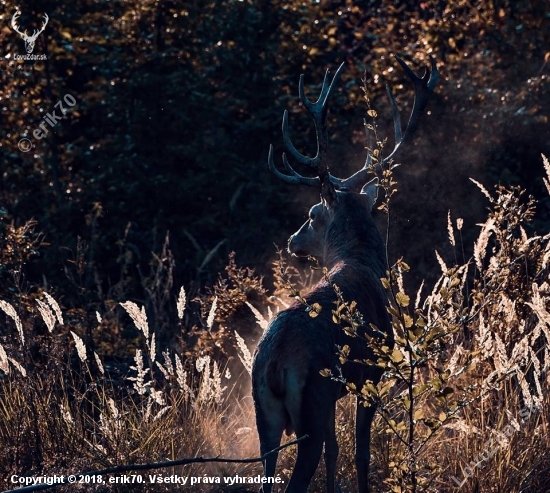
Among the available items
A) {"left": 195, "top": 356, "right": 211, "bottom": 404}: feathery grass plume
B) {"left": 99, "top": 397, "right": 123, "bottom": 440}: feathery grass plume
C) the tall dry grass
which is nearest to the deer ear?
the tall dry grass

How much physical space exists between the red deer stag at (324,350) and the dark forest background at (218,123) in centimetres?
493

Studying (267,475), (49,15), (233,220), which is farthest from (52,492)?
(49,15)

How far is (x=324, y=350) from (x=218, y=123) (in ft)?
30.3

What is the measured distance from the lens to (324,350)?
5.48 m

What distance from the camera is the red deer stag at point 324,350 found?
17.7ft

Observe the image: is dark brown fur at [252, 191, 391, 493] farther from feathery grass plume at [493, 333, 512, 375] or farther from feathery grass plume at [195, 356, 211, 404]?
feathery grass plume at [195, 356, 211, 404]

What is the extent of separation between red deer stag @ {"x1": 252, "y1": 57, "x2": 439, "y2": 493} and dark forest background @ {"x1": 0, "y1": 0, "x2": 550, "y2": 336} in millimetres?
4934

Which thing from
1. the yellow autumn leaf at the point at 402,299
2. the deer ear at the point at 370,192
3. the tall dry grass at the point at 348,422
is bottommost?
the tall dry grass at the point at 348,422

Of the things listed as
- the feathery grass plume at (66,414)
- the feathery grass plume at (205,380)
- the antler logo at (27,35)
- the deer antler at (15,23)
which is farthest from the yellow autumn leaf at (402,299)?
the antler logo at (27,35)

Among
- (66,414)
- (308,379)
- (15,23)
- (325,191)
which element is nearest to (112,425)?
(66,414)

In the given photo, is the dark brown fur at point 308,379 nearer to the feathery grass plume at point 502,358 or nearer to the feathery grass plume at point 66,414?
the feathery grass plume at point 502,358

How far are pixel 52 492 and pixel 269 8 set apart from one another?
10425 millimetres

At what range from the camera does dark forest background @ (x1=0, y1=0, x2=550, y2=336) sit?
42.1ft

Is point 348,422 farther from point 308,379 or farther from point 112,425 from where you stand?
point 308,379
